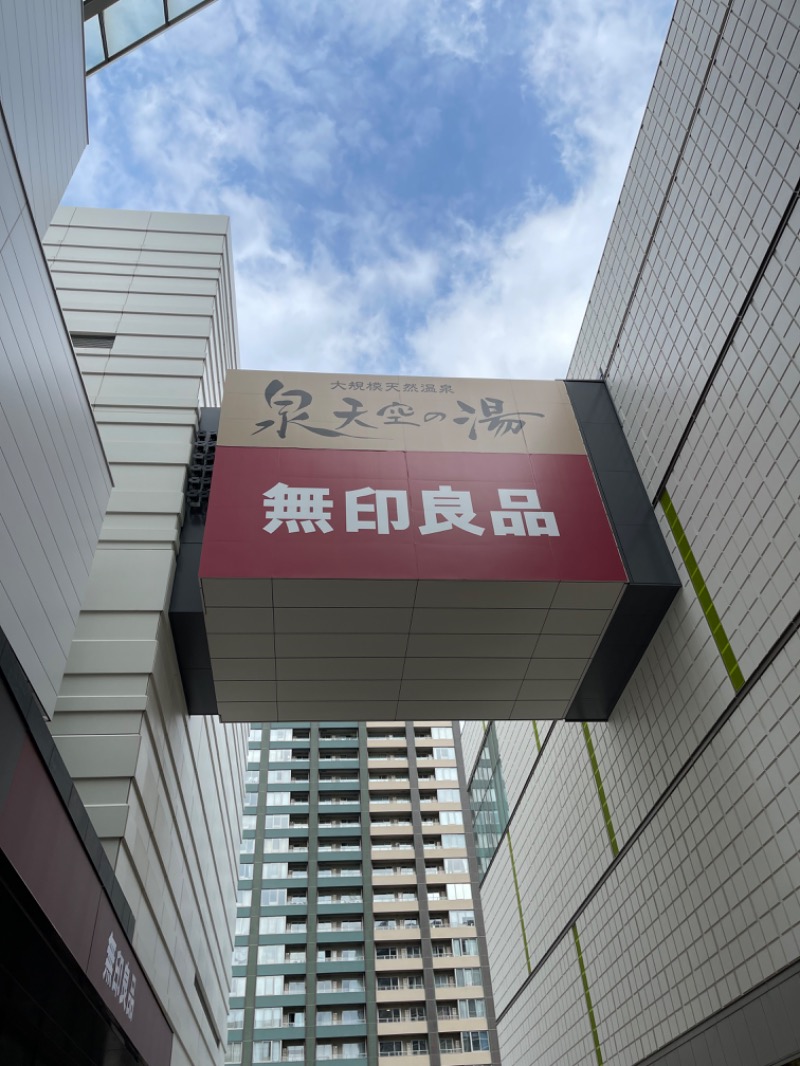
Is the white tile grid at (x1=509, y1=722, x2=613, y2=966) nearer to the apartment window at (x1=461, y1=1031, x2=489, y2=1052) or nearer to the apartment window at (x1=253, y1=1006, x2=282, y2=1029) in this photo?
the apartment window at (x1=461, y1=1031, x2=489, y2=1052)

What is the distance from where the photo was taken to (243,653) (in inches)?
380

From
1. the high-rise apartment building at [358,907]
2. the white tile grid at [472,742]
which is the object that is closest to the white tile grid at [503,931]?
the white tile grid at [472,742]

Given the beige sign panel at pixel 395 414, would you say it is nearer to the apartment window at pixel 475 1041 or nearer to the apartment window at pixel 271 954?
the apartment window at pixel 271 954

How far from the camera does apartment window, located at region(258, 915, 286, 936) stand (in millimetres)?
50781

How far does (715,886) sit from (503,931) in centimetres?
1117

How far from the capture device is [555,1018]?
44.5 ft

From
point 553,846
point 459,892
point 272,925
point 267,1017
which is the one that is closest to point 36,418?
point 553,846

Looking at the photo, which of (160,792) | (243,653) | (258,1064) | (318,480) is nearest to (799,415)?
(318,480)

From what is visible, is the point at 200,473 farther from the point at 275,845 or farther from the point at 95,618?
the point at 275,845

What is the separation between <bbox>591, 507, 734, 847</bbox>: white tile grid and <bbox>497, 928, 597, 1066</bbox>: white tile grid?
3.36 meters

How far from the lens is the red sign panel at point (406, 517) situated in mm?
8883

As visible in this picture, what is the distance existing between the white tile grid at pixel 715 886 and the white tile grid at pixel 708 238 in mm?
3801

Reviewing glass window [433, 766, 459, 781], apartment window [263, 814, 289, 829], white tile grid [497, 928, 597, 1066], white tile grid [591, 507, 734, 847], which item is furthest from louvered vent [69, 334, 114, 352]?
glass window [433, 766, 459, 781]

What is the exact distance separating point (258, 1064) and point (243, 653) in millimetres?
47227
